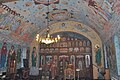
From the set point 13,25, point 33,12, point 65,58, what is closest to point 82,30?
point 65,58

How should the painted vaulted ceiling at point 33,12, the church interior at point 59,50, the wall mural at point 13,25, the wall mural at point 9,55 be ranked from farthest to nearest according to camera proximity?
the church interior at point 59,50, the wall mural at point 9,55, the wall mural at point 13,25, the painted vaulted ceiling at point 33,12

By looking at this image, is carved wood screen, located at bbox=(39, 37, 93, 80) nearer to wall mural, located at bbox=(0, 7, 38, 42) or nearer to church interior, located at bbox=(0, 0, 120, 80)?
church interior, located at bbox=(0, 0, 120, 80)

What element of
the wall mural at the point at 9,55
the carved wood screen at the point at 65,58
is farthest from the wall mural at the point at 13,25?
the carved wood screen at the point at 65,58

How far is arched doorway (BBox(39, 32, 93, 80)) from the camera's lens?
47.0 ft

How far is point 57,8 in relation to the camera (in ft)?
34.0

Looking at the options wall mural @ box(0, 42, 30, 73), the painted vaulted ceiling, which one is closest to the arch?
the painted vaulted ceiling

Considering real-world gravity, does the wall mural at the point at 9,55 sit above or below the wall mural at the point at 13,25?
below

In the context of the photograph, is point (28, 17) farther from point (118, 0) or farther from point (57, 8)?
point (118, 0)

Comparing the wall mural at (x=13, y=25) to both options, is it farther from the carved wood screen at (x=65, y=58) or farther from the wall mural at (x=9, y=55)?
the carved wood screen at (x=65, y=58)

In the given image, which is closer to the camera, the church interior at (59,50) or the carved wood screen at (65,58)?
the church interior at (59,50)

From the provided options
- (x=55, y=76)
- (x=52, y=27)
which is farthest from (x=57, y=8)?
(x=55, y=76)

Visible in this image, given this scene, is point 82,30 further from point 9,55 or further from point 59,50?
point 9,55

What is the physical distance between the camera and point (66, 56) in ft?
48.7

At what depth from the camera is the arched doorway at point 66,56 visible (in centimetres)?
1431
